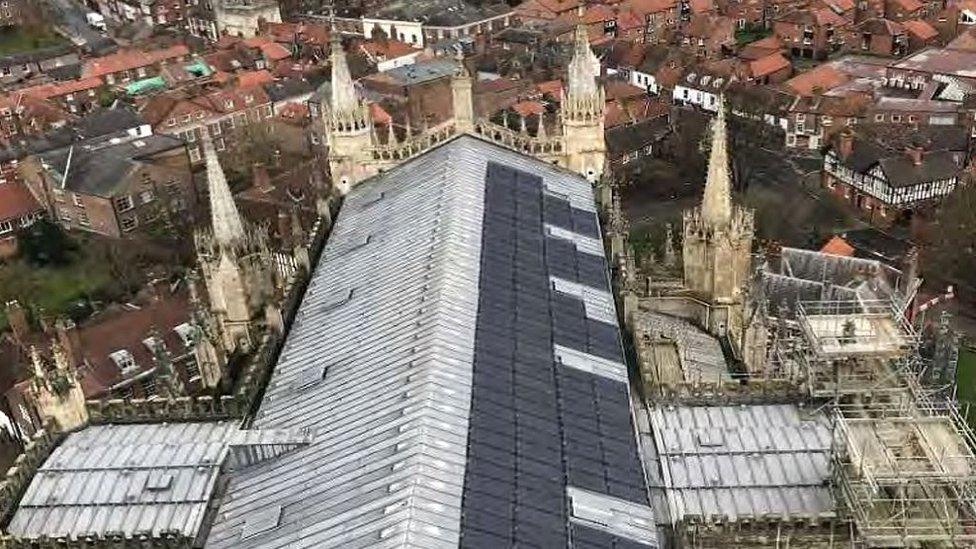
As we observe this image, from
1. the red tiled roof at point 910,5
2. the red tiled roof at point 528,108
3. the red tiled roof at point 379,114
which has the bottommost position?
the red tiled roof at point 528,108

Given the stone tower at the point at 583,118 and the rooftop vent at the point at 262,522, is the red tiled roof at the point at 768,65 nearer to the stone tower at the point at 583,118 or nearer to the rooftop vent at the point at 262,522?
the stone tower at the point at 583,118

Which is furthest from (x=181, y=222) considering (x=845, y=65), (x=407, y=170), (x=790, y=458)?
(x=845, y=65)

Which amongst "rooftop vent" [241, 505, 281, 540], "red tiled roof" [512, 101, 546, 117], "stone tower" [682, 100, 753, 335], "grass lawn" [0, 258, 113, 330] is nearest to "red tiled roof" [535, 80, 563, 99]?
"red tiled roof" [512, 101, 546, 117]

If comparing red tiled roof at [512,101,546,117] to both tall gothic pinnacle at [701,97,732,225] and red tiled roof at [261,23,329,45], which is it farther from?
tall gothic pinnacle at [701,97,732,225]

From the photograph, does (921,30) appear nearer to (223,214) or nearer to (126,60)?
(126,60)

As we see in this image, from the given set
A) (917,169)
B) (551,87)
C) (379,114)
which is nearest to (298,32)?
(379,114)

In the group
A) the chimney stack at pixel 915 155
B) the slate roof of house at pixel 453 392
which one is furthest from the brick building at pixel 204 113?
the slate roof of house at pixel 453 392
